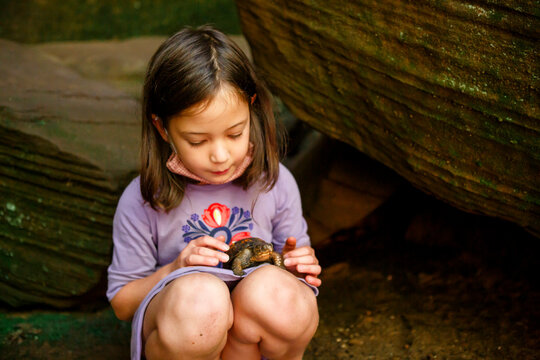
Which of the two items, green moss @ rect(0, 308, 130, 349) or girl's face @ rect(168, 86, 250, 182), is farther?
green moss @ rect(0, 308, 130, 349)

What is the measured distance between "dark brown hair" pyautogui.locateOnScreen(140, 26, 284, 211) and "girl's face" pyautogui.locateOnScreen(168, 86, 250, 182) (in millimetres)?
31

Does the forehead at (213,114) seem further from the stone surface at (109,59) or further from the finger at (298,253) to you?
the stone surface at (109,59)

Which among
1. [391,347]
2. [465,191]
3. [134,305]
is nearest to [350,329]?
[391,347]

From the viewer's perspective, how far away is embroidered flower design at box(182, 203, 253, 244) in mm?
1983

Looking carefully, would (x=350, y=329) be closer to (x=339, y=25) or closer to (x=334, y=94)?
(x=334, y=94)

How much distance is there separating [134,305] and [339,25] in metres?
1.30

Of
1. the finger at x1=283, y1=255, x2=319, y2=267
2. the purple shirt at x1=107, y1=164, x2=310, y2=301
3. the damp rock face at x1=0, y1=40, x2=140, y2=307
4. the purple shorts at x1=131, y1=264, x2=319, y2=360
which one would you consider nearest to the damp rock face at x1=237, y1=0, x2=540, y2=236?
the purple shirt at x1=107, y1=164, x2=310, y2=301

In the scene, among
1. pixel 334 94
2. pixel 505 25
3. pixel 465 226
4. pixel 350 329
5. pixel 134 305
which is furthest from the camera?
pixel 465 226

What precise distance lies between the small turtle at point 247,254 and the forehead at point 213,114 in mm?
399

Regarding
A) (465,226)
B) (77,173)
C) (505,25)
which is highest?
(505,25)

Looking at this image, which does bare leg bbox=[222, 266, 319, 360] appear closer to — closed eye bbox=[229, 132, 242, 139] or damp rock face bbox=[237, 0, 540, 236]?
closed eye bbox=[229, 132, 242, 139]

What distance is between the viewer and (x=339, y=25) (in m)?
2.06

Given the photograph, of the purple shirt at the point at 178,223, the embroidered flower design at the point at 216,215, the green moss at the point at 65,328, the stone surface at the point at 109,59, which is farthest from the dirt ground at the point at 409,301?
the stone surface at the point at 109,59

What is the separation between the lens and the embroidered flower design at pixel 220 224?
1.98 m
